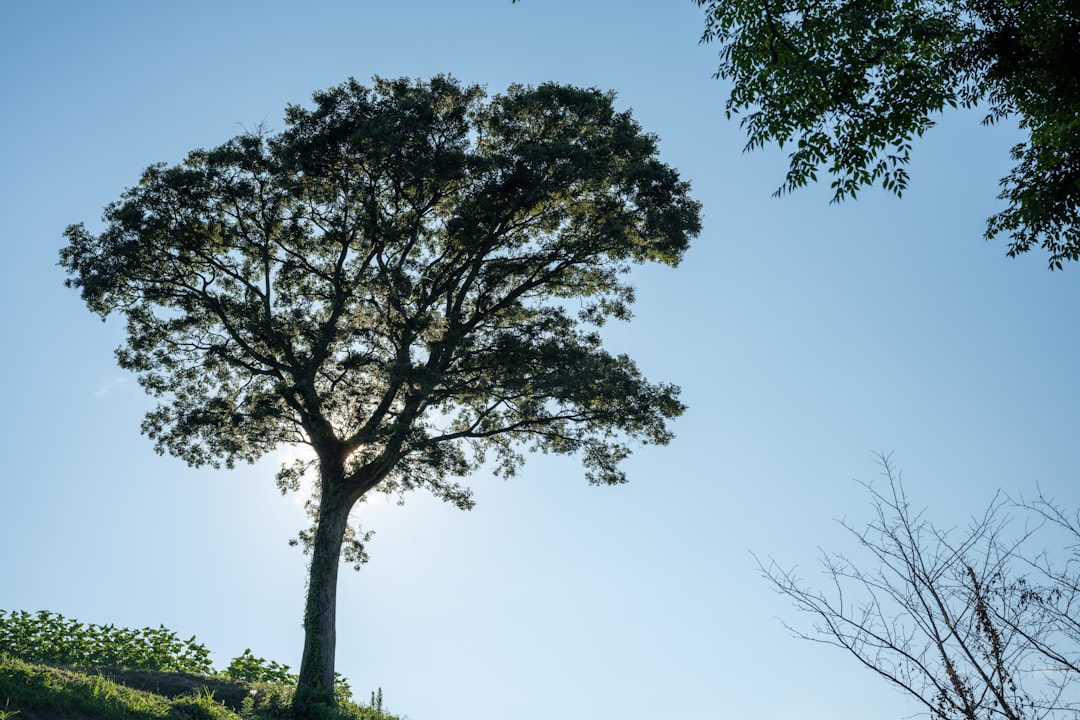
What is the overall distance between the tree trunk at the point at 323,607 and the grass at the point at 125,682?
35 centimetres

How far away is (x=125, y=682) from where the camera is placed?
1233 cm

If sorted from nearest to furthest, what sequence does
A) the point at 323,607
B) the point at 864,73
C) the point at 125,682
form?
the point at 864,73 → the point at 125,682 → the point at 323,607

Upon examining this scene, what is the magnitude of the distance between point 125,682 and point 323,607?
323cm

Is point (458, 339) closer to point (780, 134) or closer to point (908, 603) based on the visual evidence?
point (780, 134)

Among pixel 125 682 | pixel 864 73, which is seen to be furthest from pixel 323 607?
pixel 864 73

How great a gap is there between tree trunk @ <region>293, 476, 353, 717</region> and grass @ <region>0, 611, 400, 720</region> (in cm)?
35

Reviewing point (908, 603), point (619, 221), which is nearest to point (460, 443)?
point (619, 221)

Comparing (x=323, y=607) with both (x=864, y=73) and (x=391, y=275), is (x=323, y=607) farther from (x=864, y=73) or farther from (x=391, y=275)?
(x=864, y=73)

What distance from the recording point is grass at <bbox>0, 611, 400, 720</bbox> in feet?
31.5

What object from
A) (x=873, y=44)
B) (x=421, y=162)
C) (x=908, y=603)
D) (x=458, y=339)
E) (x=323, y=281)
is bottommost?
(x=908, y=603)

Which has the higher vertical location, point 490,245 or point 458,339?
point 490,245

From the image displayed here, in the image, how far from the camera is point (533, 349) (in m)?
14.7

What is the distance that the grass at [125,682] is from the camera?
31.5 ft

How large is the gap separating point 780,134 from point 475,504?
11.2m
